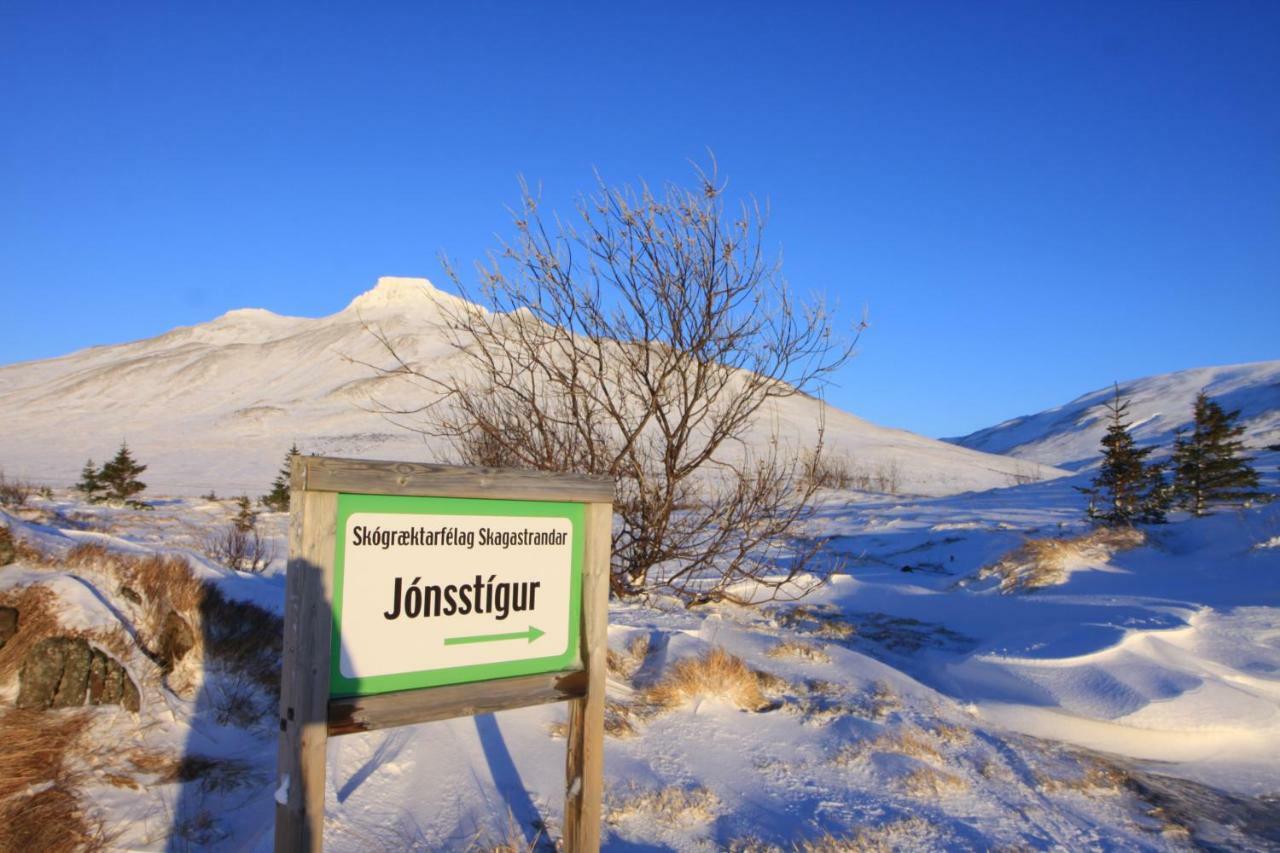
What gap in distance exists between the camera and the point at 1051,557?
1283 cm

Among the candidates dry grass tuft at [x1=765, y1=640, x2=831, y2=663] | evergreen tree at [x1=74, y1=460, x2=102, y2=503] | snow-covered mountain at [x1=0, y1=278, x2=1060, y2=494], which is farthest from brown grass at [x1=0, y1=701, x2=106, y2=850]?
snow-covered mountain at [x1=0, y1=278, x2=1060, y2=494]

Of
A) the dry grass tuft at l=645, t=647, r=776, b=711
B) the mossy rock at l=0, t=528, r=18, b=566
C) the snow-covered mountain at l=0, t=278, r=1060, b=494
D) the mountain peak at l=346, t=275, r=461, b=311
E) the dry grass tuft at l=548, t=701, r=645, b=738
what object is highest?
the mountain peak at l=346, t=275, r=461, b=311

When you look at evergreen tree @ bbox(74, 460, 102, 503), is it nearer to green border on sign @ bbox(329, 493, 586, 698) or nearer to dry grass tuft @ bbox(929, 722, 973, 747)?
dry grass tuft @ bbox(929, 722, 973, 747)

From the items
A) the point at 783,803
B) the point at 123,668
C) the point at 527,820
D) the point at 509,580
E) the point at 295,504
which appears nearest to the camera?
the point at 295,504

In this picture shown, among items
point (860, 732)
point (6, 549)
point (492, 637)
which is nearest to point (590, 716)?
point (492, 637)

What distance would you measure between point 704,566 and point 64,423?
3089 inches

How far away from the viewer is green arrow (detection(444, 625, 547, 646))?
10.5 feet

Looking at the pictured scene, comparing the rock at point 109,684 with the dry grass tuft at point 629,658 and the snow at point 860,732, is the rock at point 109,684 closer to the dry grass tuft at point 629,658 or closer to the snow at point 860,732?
the snow at point 860,732

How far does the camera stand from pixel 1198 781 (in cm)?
565

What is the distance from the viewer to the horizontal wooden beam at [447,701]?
2.97 meters

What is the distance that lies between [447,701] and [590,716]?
68 cm

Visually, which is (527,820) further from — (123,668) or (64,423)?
(64,423)

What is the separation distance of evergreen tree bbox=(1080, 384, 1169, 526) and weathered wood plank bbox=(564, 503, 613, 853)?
14135 millimetres

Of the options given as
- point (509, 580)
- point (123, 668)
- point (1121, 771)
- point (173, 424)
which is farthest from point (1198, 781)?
point (173, 424)
